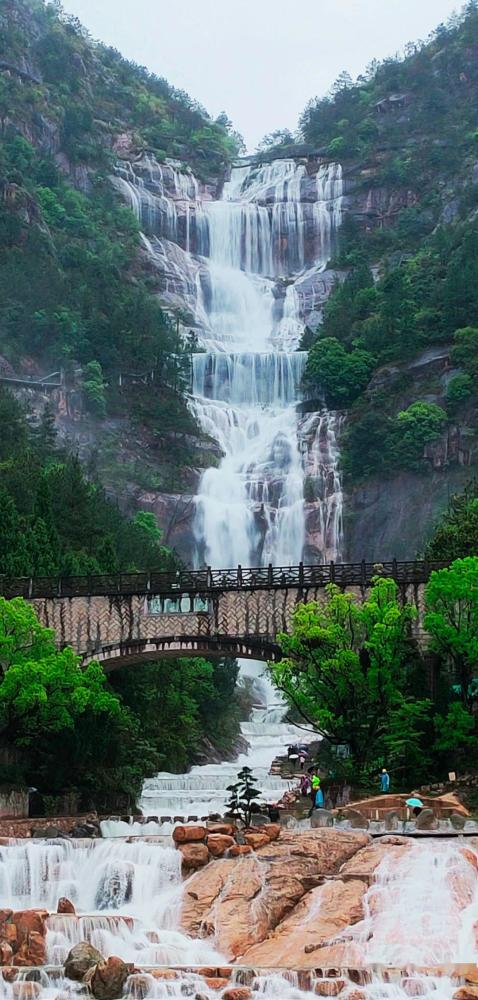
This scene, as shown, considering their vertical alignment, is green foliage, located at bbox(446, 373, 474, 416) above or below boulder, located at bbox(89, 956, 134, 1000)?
above

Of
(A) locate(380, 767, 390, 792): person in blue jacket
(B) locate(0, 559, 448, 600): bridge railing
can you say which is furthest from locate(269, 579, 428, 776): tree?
(B) locate(0, 559, 448, 600): bridge railing

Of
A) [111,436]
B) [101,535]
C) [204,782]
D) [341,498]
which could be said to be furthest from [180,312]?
[204,782]

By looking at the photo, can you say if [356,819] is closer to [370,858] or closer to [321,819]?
[321,819]

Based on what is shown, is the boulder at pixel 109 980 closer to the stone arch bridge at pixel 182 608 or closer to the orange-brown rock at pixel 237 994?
the orange-brown rock at pixel 237 994

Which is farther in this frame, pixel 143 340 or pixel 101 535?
pixel 143 340

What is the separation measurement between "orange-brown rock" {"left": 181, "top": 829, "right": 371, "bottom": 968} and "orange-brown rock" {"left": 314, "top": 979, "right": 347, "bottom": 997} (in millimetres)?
1615

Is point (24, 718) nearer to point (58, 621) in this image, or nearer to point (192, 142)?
point (58, 621)

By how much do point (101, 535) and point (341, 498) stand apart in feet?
110

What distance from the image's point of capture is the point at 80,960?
1191 inches

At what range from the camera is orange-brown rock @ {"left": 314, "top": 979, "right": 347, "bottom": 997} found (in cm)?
2878

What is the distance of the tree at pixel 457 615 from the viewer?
153ft

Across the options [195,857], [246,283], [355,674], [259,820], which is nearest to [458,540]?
[355,674]

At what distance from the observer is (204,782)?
5906 cm

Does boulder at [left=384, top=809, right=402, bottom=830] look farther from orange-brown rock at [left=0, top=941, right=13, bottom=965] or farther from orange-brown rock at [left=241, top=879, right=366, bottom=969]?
orange-brown rock at [left=0, top=941, right=13, bottom=965]
